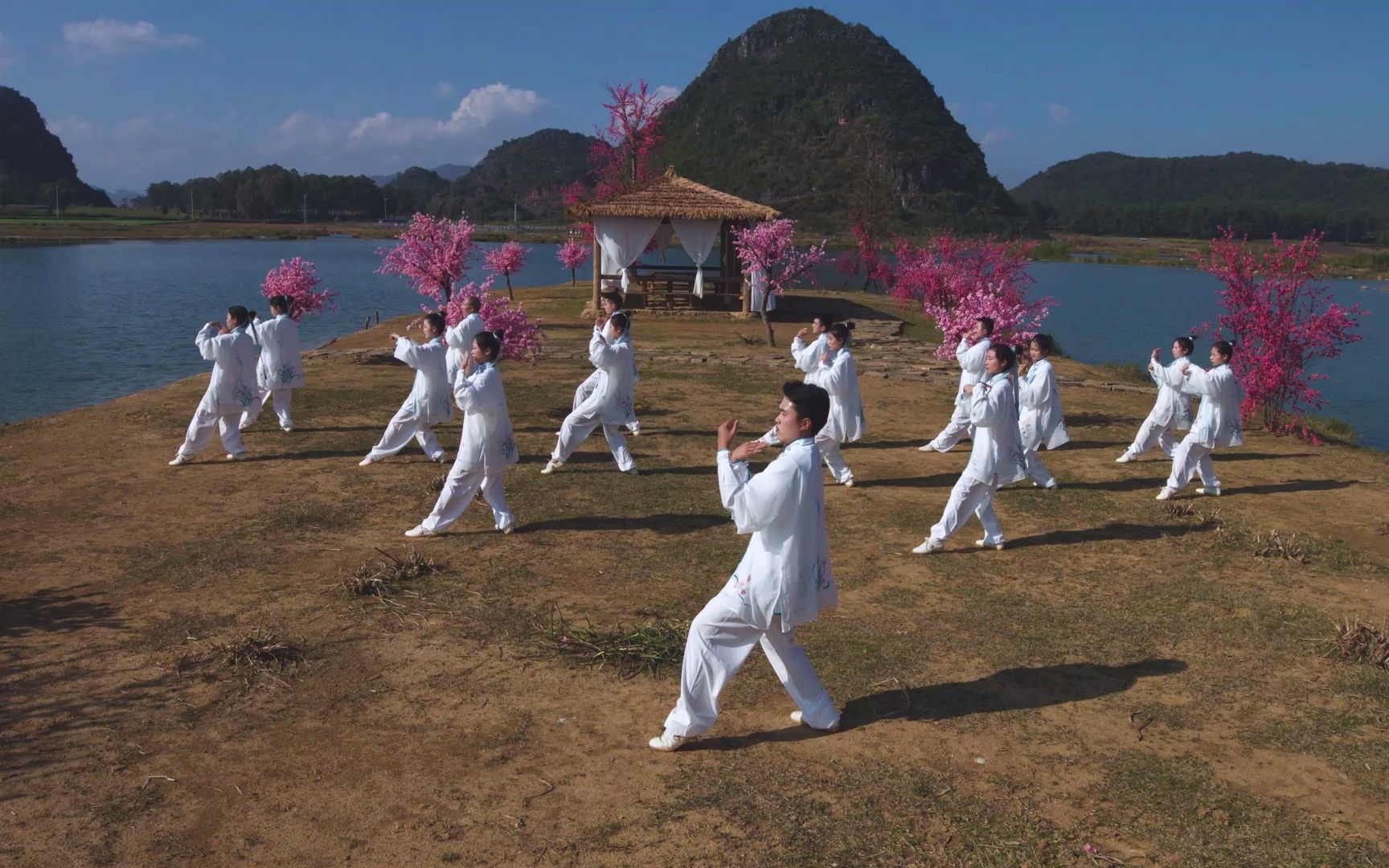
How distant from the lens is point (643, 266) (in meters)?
28.0

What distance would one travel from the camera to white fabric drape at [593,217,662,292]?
998 inches

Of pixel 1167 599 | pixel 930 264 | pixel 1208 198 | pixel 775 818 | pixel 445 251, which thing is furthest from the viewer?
pixel 1208 198

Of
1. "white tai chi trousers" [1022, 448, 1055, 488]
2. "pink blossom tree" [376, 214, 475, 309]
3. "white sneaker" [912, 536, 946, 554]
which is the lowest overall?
"white sneaker" [912, 536, 946, 554]

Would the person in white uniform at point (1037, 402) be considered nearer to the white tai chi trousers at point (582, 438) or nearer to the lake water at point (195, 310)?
the white tai chi trousers at point (582, 438)

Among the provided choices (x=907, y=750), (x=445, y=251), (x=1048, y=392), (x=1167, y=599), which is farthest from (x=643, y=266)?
(x=907, y=750)

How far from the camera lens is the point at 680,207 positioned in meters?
24.9

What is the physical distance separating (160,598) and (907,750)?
16.0 ft

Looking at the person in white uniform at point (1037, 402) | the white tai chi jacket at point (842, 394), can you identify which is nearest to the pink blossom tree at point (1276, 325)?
the person in white uniform at point (1037, 402)

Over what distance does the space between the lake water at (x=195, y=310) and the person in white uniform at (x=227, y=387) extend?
7.58m

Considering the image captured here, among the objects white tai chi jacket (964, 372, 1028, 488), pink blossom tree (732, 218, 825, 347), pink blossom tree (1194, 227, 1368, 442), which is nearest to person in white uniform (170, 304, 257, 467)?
white tai chi jacket (964, 372, 1028, 488)

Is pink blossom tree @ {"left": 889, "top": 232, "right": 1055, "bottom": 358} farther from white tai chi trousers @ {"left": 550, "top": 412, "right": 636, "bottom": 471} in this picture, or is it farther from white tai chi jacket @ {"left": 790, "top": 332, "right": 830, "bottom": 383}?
white tai chi trousers @ {"left": 550, "top": 412, "right": 636, "bottom": 471}

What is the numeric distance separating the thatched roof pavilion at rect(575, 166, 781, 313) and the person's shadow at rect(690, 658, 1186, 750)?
Result: 19689 mm

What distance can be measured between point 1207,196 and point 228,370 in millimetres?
142813

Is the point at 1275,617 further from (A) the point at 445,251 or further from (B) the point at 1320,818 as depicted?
(A) the point at 445,251
